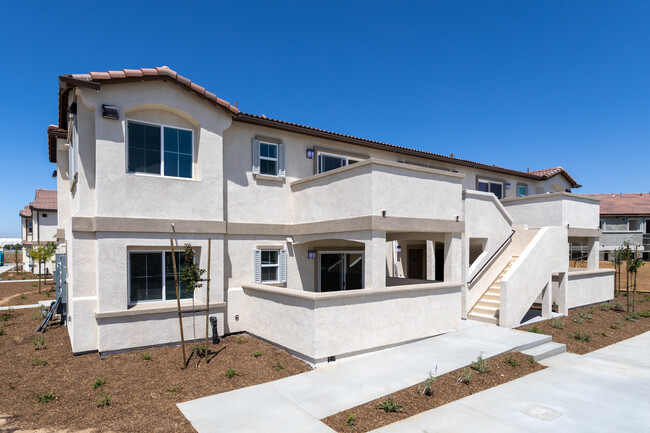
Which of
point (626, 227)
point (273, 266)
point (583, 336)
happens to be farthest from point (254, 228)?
point (626, 227)

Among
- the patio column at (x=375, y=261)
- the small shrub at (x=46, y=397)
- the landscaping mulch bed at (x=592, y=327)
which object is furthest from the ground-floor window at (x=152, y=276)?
the landscaping mulch bed at (x=592, y=327)

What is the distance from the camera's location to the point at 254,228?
12844mm

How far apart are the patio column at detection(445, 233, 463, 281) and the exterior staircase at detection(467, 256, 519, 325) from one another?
2.05 metres

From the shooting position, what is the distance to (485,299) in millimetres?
14547

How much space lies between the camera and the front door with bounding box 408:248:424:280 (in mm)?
19328

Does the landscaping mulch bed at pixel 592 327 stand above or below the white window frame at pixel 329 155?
below

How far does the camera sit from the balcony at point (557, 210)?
17.5 m

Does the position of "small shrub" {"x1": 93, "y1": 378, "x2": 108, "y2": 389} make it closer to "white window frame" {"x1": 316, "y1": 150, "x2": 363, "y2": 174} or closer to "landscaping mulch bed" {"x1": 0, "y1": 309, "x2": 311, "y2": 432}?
"landscaping mulch bed" {"x1": 0, "y1": 309, "x2": 311, "y2": 432}

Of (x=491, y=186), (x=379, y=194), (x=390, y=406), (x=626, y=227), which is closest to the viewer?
(x=390, y=406)

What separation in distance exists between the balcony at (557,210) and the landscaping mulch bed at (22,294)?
Result: 77.2 ft

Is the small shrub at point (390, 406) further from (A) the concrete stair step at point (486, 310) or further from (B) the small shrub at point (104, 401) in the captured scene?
(A) the concrete stair step at point (486, 310)

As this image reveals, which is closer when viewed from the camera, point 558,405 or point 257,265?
point 558,405

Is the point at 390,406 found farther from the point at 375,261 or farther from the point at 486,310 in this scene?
the point at 486,310

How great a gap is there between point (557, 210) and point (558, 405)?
12.4 metres
